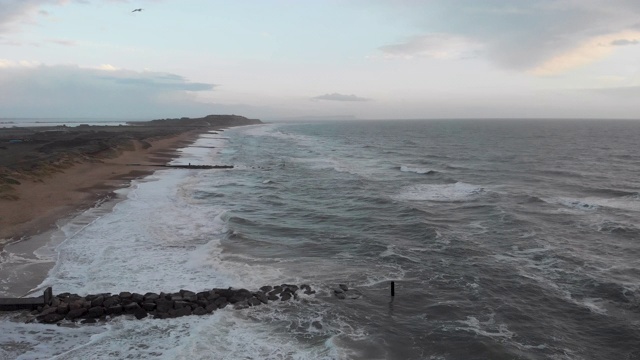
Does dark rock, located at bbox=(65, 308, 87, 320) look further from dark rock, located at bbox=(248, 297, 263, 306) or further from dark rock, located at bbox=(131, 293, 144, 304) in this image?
dark rock, located at bbox=(248, 297, 263, 306)

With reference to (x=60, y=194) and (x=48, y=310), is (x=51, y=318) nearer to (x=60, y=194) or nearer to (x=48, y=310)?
(x=48, y=310)

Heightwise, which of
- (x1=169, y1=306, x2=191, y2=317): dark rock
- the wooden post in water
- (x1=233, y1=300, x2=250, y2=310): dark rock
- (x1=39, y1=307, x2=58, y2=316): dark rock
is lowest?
(x1=233, y1=300, x2=250, y2=310): dark rock

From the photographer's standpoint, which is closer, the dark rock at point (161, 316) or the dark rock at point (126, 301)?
the dark rock at point (161, 316)

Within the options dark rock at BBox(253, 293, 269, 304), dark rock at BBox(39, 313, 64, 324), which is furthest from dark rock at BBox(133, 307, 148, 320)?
dark rock at BBox(253, 293, 269, 304)

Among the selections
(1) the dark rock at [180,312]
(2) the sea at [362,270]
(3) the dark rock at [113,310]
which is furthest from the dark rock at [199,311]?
(3) the dark rock at [113,310]

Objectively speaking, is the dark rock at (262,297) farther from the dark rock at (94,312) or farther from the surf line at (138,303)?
the dark rock at (94,312)

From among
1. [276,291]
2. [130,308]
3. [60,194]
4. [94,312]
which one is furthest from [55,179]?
[276,291]
